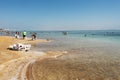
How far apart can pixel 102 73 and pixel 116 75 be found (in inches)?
37.7

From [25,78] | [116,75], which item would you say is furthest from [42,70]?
[116,75]

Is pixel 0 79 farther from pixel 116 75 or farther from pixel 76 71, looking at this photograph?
pixel 116 75

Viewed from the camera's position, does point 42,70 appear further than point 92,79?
Yes

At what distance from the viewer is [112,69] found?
14.3m

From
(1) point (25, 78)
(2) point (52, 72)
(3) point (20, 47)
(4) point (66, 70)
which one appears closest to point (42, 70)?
(2) point (52, 72)

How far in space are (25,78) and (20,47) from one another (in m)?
12.6

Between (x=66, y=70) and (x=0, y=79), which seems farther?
(x=66, y=70)

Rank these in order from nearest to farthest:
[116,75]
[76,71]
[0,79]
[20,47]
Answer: [0,79] < [116,75] < [76,71] < [20,47]

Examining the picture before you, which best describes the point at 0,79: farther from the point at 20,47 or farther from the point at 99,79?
the point at 20,47

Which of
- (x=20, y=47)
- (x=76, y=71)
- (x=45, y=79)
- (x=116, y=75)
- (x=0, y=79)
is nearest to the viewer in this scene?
(x=0, y=79)

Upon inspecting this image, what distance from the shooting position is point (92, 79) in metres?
11.6

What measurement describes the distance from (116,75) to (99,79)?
63.2 inches

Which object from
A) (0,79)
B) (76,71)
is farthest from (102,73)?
(0,79)

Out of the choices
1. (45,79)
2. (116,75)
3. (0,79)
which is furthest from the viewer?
(116,75)
